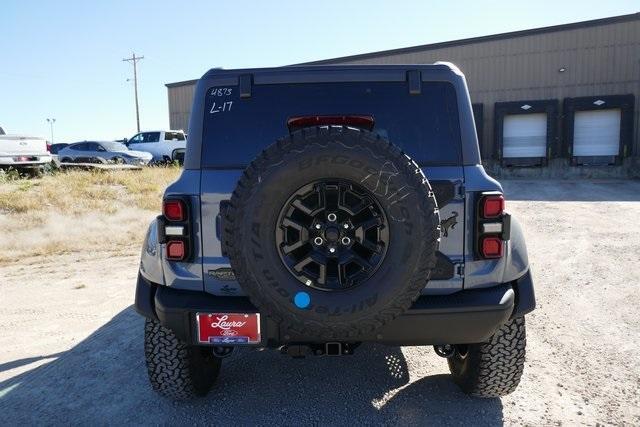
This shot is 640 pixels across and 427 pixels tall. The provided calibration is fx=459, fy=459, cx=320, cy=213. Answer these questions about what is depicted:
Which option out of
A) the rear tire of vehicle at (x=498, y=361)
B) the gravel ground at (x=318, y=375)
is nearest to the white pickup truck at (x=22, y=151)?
the gravel ground at (x=318, y=375)

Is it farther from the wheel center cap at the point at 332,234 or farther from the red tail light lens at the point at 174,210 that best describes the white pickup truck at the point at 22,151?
the wheel center cap at the point at 332,234

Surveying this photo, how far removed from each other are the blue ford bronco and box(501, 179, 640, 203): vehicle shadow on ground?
1255cm

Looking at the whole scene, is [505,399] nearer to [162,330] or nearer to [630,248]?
[162,330]

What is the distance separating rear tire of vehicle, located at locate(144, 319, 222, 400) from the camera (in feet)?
8.78

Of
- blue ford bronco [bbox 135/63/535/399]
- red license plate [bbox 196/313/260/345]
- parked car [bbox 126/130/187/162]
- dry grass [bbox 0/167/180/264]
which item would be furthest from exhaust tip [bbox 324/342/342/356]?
parked car [bbox 126/130/187/162]

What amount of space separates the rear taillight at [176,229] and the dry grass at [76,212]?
636 centimetres

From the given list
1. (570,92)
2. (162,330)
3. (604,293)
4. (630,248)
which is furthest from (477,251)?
(570,92)

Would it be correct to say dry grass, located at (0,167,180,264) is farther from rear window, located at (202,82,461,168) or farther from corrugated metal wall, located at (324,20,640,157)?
corrugated metal wall, located at (324,20,640,157)

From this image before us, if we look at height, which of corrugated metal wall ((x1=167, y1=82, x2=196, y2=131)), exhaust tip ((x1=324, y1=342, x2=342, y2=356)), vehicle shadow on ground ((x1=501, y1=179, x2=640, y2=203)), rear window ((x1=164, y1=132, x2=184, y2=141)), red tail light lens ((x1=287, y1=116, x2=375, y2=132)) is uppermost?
corrugated metal wall ((x1=167, y1=82, x2=196, y2=131))

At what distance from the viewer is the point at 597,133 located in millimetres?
20297

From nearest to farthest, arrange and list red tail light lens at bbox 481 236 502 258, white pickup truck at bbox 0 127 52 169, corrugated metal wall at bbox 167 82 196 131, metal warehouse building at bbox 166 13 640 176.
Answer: red tail light lens at bbox 481 236 502 258 < white pickup truck at bbox 0 127 52 169 < metal warehouse building at bbox 166 13 640 176 < corrugated metal wall at bbox 167 82 196 131

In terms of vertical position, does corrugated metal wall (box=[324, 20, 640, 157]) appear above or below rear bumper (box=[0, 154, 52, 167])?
above

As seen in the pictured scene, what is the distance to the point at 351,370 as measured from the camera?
3268 millimetres

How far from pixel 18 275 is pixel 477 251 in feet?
21.6
